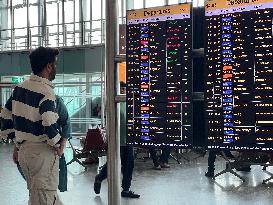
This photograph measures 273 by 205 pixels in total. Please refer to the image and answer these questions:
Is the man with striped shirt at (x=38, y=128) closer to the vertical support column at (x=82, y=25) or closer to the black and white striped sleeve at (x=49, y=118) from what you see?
the black and white striped sleeve at (x=49, y=118)

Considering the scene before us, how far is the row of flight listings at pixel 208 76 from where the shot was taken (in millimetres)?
1936

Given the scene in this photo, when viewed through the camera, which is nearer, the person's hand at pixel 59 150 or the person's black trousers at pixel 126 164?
the person's hand at pixel 59 150

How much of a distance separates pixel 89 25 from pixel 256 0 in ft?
61.3

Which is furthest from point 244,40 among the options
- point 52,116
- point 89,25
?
point 89,25

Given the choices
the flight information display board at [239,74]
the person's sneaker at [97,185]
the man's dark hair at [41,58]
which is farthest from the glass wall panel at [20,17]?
the flight information display board at [239,74]

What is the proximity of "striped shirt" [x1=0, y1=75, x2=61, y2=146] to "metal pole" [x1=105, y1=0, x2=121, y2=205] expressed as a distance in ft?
4.91

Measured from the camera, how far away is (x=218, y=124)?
2018 millimetres

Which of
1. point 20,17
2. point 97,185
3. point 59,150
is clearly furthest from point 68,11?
point 59,150

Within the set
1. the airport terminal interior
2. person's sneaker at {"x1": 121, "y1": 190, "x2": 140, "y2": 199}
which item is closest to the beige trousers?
the airport terminal interior

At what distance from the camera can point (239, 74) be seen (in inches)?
77.7

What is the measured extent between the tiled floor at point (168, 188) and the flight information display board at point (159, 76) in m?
4.07

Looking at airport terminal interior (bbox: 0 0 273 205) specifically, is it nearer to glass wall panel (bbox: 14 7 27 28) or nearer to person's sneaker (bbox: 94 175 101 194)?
Result: person's sneaker (bbox: 94 175 101 194)

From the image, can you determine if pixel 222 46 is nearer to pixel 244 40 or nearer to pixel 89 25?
pixel 244 40

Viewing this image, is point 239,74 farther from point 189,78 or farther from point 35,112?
point 35,112
